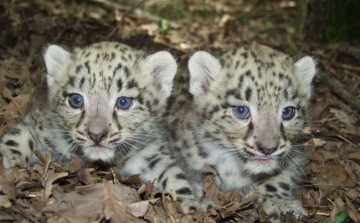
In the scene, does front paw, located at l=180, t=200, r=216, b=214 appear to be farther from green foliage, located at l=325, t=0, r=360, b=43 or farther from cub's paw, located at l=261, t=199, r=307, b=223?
green foliage, located at l=325, t=0, r=360, b=43

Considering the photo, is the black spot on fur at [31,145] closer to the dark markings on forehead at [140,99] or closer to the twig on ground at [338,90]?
the dark markings on forehead at [140,99]

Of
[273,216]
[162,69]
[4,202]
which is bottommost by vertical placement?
[273,216]

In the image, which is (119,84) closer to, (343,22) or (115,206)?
(115,206)

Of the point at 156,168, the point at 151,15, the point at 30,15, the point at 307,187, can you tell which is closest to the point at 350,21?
the point at 151,15

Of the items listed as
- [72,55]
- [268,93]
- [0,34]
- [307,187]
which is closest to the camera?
[268,93]

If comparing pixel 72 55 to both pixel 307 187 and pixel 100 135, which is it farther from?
pixel 307 187

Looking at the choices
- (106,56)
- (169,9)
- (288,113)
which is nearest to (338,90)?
(288,113)

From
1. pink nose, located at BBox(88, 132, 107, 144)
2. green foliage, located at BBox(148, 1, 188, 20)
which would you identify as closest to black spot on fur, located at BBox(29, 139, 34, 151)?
pink nose, located at BBox(88, 132, 107, 144)

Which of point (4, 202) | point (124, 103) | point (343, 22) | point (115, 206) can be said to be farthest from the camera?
point (343, 22)
